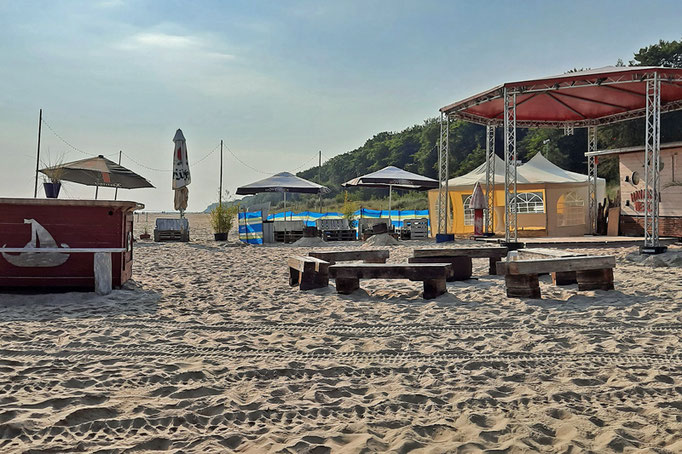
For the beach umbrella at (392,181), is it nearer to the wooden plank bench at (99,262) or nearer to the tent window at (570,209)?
the tent window at (570,209)

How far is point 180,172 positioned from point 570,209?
12.9 m

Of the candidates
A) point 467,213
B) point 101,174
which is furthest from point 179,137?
point 467,213

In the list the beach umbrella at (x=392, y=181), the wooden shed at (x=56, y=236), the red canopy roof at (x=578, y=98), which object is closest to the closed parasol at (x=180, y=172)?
the beach umbrella at (x=392, y=181)

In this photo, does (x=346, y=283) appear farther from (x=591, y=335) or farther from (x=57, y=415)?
(x=57, y=415)

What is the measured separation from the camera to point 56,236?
6215 millimetres

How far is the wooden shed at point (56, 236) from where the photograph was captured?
240 inches

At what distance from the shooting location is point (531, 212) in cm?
1775

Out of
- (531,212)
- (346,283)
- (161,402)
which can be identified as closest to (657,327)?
(346,283)

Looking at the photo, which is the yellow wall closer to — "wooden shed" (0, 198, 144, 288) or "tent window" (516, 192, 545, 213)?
"tent window" (516, 192, 545, 213)

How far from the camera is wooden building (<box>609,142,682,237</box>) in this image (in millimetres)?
13328

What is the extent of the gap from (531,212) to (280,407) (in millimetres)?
16483

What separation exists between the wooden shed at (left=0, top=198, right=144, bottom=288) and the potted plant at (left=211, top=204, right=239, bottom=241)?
11.0 meters

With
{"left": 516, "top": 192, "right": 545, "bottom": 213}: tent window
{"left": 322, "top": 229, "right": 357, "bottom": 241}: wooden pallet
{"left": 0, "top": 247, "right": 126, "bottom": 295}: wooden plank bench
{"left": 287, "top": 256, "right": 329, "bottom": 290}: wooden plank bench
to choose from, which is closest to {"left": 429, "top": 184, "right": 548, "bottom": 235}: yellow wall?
{"left": 516, "top": 192, "right": 545, "bottom": 213}: tent window

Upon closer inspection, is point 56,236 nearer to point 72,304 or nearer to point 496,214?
point 72,304
